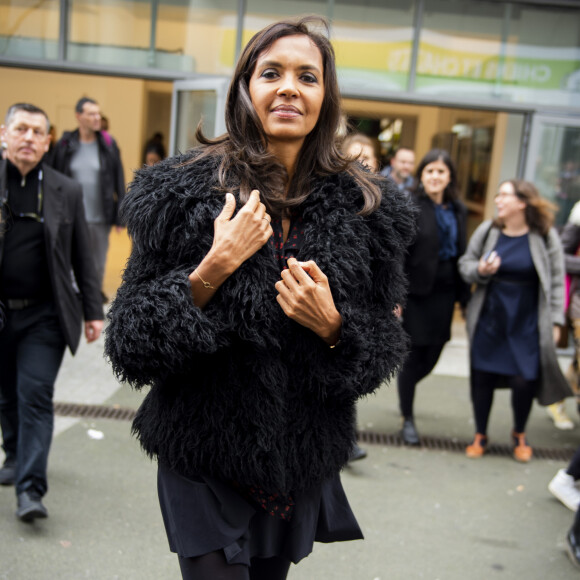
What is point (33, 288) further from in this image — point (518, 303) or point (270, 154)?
point (518, 303)

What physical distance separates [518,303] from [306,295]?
3474 millimetres

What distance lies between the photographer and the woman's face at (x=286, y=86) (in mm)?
1957

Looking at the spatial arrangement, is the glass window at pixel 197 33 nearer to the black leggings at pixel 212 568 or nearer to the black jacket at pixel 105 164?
the black jacket at pixel 105 164

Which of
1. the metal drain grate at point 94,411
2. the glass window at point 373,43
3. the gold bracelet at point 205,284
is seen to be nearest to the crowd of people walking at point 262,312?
the gold bracelet at point 205,284

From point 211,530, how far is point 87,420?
11.6 feet

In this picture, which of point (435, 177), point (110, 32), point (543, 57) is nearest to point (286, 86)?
point (435, 177)

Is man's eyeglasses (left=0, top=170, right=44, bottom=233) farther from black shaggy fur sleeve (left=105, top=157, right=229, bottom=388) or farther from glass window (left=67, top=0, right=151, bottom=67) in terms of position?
glass window (left=67, top=0, right=151, bottom=67)

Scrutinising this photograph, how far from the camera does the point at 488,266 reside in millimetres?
4797

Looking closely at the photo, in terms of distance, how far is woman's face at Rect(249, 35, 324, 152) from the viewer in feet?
6.42

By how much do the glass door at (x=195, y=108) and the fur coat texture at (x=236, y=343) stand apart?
557 centimetres

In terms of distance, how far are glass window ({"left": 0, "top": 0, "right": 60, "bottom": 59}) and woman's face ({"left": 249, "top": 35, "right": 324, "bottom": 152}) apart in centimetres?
693

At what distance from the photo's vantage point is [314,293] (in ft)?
5.95

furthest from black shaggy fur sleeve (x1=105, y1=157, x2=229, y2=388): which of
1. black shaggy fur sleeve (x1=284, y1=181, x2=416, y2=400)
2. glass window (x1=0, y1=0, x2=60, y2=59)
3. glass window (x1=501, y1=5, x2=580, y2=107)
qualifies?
glass window (x1=501, y1=5, x2=580, y2=107)

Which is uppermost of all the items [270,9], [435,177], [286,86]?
[270,9]
